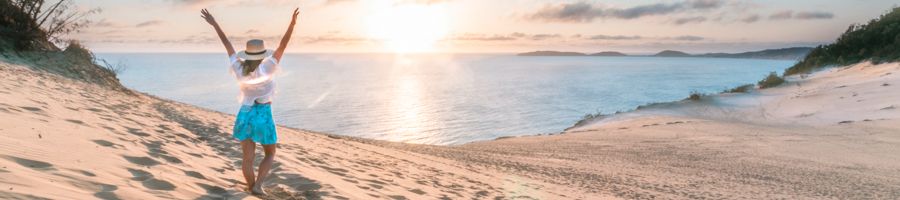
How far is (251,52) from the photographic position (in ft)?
15.7

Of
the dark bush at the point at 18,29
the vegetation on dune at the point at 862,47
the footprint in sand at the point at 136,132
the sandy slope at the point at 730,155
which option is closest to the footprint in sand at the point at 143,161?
the footprint in sand at the point at 136,132

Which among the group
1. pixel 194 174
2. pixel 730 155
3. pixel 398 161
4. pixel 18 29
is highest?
pixel 18 29

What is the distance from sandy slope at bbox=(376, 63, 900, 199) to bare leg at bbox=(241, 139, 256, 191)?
17.6 feet

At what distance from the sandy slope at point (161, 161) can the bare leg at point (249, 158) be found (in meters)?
0.18

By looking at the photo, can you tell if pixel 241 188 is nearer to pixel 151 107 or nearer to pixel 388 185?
pixel 388 185

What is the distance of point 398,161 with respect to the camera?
30.9 feet

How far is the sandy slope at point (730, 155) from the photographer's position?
9.29 m

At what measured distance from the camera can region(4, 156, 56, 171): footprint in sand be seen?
4.28m

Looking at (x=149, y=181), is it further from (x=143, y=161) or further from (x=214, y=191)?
(x=143, y=161)

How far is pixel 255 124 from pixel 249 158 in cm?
39

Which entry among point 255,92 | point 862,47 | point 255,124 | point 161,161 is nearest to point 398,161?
point 161,161

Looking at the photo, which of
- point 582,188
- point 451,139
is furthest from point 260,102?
point 451,139

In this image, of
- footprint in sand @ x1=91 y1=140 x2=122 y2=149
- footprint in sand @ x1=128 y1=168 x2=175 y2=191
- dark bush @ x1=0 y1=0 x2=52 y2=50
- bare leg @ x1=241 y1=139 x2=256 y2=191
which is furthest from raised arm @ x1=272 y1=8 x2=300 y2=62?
dark bush @ x1=0 y1=0 x2=52 y2=50

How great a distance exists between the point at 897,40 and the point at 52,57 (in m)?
49.9
